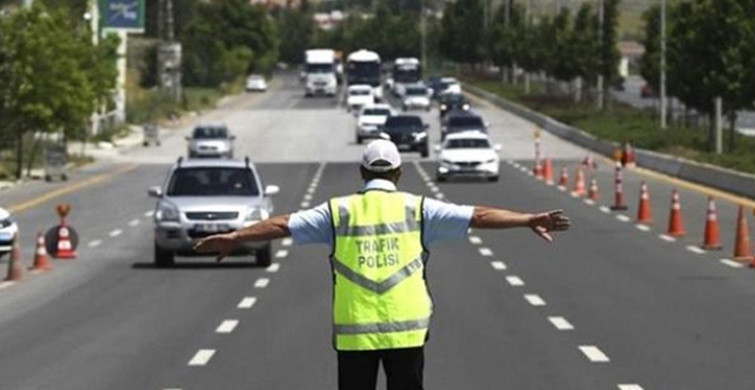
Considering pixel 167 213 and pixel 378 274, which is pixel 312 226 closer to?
pixel 378 274

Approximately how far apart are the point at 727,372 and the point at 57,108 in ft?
154

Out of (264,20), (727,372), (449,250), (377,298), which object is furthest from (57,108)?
(264,20)

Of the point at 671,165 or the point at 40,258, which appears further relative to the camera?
the point at 671,165

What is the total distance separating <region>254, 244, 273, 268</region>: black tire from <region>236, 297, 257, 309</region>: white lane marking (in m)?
4.99

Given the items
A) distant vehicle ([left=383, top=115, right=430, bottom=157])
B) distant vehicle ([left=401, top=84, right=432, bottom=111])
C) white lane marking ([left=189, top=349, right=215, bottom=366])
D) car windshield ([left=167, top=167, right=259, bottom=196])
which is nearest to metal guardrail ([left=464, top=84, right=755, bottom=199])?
distant vehicle ([left=383, top=115, right=430, bottom=157])

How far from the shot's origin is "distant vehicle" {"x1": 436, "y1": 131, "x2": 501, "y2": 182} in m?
57.2

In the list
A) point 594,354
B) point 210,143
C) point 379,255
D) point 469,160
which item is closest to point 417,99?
point 210,143

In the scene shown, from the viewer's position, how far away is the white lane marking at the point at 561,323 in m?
21.6

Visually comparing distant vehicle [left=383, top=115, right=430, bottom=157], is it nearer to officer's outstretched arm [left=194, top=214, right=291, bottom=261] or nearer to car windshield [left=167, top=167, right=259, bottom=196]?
car windshield [left=167, top=167, right=259, bottom=196]

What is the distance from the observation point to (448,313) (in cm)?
2330

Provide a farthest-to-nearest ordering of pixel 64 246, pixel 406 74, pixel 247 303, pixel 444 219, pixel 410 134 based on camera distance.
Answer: pixel 406 74, pixel 410 134, pixel 64 246, pixel 247 303, pixel 444 219

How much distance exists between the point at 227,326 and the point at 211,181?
9.75 meters

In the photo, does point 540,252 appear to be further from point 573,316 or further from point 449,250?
point 573,316

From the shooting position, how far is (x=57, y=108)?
A: 2470 inches
